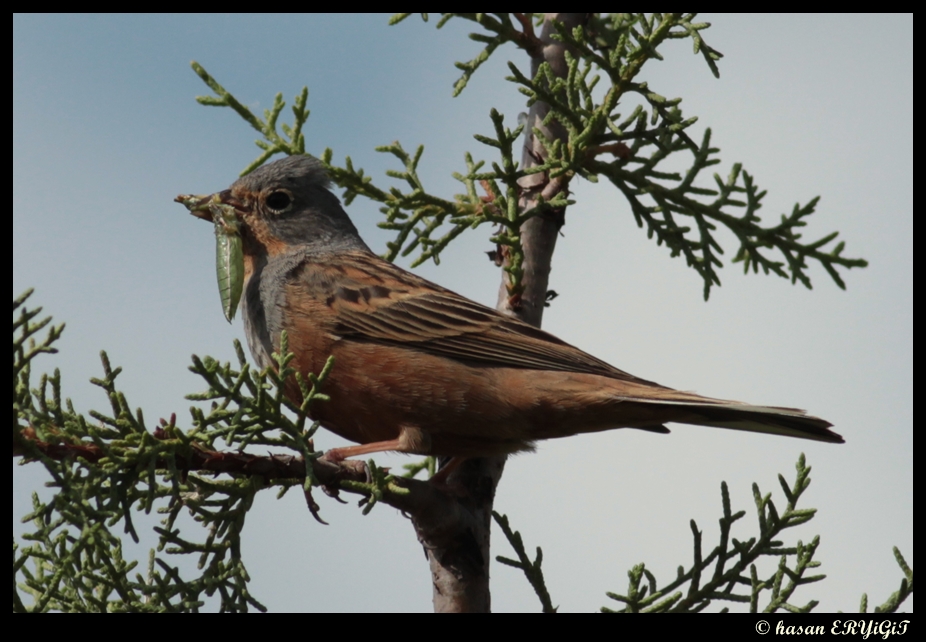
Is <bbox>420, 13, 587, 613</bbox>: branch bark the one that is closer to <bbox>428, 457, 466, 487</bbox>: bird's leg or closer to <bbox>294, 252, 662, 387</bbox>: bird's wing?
<bbox>428, 457, 466, 487</bbox>: bird's leg

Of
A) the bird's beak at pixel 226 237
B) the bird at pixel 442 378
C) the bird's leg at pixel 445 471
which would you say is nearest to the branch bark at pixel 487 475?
the bird's leg at pixel 445 471

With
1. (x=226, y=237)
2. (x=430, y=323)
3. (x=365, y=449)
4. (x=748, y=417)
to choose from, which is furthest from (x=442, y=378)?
(x=226, y=237)

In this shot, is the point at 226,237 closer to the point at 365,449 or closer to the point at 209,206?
the point at 209,206

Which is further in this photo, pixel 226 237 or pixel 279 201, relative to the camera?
pixel 279 201

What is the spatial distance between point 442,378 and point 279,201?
1.93 metres

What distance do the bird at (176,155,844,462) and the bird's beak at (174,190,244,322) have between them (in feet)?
0.85

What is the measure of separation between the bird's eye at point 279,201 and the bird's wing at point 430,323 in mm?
595

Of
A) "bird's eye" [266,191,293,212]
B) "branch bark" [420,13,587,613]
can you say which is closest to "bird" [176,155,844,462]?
"branch bark" [420,13,587,613]

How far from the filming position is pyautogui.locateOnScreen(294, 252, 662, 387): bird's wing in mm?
5469

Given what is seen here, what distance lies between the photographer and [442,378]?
214 inches

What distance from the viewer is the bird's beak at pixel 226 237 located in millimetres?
5586

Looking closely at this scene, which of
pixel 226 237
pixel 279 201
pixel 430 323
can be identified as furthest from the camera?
pixel 279 201
